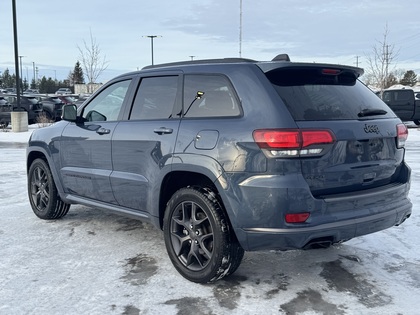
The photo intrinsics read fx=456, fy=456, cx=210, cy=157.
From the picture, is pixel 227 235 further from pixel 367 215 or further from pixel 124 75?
pixel 124 75

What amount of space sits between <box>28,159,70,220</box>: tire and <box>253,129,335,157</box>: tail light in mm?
3302

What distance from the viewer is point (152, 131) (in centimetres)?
405

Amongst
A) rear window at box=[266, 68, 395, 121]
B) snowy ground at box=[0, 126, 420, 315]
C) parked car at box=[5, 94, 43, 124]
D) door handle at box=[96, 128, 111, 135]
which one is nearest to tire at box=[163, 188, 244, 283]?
snowy ground at box=[0, 126, 420, 315]

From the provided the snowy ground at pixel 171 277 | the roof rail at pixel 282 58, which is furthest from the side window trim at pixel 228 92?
the snowy ground at pixel 171 277

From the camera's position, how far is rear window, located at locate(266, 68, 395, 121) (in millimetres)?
3359

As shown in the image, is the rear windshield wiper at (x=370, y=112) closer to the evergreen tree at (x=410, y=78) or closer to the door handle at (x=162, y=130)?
the door handle at (x=162, y=130)

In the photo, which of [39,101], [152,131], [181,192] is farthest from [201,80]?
[39,101]

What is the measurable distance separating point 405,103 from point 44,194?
62.4 feet

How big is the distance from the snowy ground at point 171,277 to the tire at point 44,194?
241mm

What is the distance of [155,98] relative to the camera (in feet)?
14.1

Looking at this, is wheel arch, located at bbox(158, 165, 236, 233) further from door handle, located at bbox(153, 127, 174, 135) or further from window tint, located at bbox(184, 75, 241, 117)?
window tint, located at bbox(184, 75, 241, 117)

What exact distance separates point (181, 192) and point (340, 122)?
4.53 feet

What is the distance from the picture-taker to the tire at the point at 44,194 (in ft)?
18.2

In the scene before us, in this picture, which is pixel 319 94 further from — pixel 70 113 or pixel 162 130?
pixel 70 113
